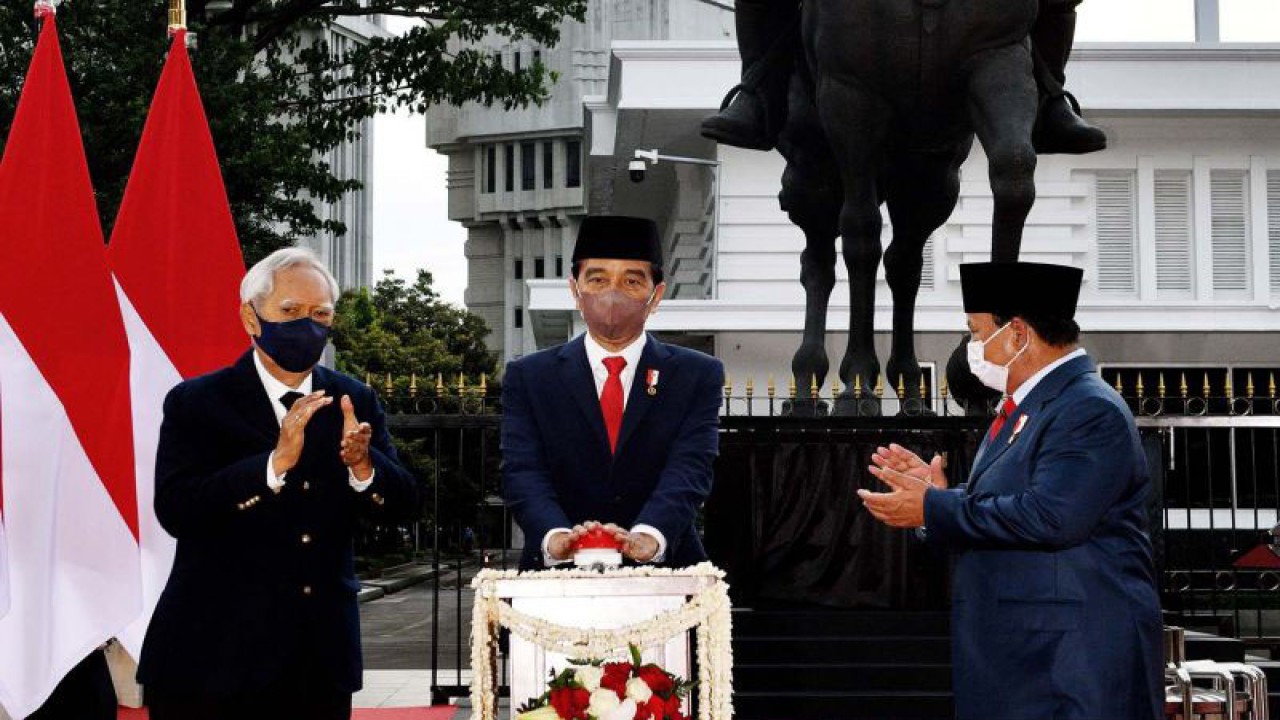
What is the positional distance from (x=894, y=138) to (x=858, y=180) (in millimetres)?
333

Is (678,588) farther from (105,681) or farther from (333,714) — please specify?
(105,681)

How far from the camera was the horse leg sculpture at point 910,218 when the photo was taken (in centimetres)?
832

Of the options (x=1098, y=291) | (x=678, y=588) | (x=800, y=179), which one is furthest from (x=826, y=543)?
(x=1098, y=291)

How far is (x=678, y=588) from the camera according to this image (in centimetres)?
425

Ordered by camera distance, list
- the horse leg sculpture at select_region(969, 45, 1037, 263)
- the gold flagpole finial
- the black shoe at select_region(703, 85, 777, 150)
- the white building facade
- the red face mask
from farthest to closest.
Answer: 1. the white building facade
2. the gold flagpole finial
3. the black shoe at select_region(703, 85, 777, 150)
4. the horse leg sculpture at select_region(969, 45, 1037, 263)
5. the red face mask

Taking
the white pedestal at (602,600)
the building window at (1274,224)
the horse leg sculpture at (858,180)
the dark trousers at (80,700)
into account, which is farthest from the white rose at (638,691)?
the building window at (1274,224)

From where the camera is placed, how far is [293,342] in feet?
15.2

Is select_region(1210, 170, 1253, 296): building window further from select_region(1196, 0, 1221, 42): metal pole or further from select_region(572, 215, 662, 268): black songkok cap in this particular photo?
select_region(572, 215, 662, 268): black songkok cap

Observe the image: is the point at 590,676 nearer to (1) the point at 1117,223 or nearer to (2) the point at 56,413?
(2) the point at 56,413

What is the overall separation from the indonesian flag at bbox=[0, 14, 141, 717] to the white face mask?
12.9 ft

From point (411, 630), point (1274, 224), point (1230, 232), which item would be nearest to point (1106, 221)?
point (1230, 232)

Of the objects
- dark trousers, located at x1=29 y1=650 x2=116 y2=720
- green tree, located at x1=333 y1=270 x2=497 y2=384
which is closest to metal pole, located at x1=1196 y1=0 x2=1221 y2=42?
green tree, located at x1=333 y1=270 x2=497 y2=384

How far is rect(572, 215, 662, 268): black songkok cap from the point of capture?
5074 millimetres

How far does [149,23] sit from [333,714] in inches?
492
